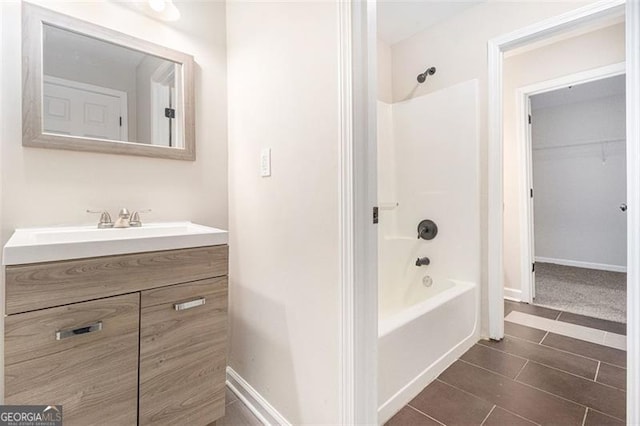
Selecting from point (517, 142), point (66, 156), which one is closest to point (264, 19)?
point (66, 156)

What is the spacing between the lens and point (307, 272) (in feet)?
3.67

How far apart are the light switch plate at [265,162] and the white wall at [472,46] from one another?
5.22 ft

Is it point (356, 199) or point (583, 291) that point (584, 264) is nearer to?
point (583, 291)

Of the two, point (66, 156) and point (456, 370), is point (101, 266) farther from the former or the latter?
point (456, 370)

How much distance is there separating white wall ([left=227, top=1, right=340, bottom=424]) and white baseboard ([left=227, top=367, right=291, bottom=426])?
0.03 metres

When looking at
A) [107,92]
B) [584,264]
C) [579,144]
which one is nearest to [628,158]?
[107,92]

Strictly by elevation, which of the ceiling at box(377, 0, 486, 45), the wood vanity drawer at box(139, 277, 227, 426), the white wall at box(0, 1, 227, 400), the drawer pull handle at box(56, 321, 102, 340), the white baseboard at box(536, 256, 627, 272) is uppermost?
the ceiling at box(377, 0, 486, 45)

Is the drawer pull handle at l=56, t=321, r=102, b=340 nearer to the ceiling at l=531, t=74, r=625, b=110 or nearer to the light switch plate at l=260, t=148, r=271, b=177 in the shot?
the light switch plate at l=260, t=148, r=271, b=177

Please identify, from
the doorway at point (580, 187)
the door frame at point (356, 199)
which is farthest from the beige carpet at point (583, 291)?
the door frame at point (356, 199)

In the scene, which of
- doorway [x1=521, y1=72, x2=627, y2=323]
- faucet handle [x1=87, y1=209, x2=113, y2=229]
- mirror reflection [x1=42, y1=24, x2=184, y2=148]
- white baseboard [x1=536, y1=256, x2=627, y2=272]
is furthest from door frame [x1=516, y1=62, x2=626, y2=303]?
faucet handle [x1=87, y1=209, x2=113, y2=229]

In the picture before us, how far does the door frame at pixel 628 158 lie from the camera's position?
0.87 metres

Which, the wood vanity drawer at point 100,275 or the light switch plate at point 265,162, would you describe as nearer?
the wood vanity drawer at point 100,275

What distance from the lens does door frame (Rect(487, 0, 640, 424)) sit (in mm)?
874

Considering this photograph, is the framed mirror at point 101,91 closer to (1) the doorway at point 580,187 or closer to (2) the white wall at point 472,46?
(2) the white wall at point 472,46
